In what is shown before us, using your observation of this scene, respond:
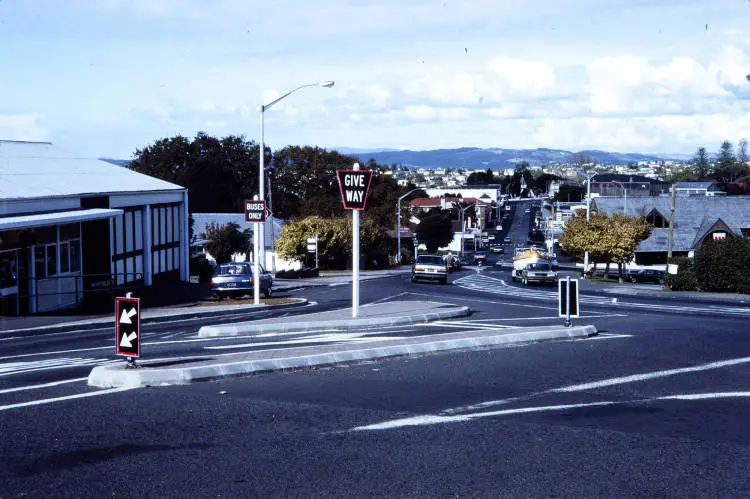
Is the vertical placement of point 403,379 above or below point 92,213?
below

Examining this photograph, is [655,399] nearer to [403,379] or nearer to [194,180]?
[403,379]

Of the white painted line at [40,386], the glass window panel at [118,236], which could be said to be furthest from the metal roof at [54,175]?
the white painted line at [40,386]

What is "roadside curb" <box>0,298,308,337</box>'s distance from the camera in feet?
75.4

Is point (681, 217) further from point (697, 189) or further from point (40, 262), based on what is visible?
point (40, 262)

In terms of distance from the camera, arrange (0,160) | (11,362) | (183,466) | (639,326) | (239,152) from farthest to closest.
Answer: (239,152)
(0,160)
(639,326)
(11,362)
(183,466)

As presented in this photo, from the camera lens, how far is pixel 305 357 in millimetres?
12664

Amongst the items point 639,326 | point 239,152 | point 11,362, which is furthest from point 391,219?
point 11,362

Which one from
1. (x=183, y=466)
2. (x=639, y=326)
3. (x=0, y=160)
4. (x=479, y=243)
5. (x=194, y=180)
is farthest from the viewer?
(x=479, y=243)

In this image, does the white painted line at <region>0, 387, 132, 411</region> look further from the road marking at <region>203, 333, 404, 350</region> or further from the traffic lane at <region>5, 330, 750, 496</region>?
the road marking at <region>203, 333, 404, 350</region>

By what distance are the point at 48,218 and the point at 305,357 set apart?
17.5 meters

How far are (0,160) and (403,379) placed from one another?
28.0m

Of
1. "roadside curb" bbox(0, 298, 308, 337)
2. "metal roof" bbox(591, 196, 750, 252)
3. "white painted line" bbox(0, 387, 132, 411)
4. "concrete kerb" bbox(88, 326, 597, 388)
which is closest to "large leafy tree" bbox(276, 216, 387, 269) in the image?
"metal roof" bbox(591, 196, 750, 252)

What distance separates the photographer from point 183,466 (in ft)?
24.2

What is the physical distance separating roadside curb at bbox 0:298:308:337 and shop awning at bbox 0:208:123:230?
342cm
